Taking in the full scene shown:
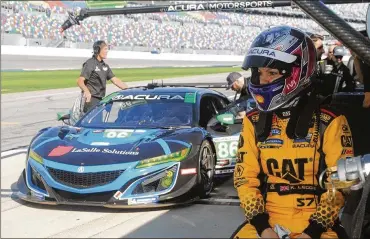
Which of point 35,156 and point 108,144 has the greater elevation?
point 108,144

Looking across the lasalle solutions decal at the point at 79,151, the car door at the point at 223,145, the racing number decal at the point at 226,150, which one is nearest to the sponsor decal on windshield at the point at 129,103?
the car door at the point at 223,145

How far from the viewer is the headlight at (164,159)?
5.23 m

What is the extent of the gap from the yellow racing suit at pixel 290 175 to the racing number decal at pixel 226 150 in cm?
366

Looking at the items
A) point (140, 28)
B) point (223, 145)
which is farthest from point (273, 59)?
point (140, 28)

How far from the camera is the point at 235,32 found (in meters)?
60.6

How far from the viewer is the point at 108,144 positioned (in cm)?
556

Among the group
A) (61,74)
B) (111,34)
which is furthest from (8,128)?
(111,34)

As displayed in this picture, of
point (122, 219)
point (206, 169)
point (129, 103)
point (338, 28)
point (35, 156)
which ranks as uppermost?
point (338, 28)

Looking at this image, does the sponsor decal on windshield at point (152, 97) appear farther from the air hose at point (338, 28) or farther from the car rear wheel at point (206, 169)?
the air hose at point (338, 28)

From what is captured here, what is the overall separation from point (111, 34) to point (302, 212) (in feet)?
152

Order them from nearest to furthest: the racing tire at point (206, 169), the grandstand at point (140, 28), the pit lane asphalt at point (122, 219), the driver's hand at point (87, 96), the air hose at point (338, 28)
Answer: the air hose at point (338, 28), the pit lane asphalt at point (122, 219), the racing tire at point (206, 169), the driver's hand at point (87, 96), the grandstand at point (140, 28)

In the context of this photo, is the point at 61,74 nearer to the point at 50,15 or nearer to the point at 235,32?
the point at 50,15

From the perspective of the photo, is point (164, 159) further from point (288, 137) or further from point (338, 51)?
point (338, 51)

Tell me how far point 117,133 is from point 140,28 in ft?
151
